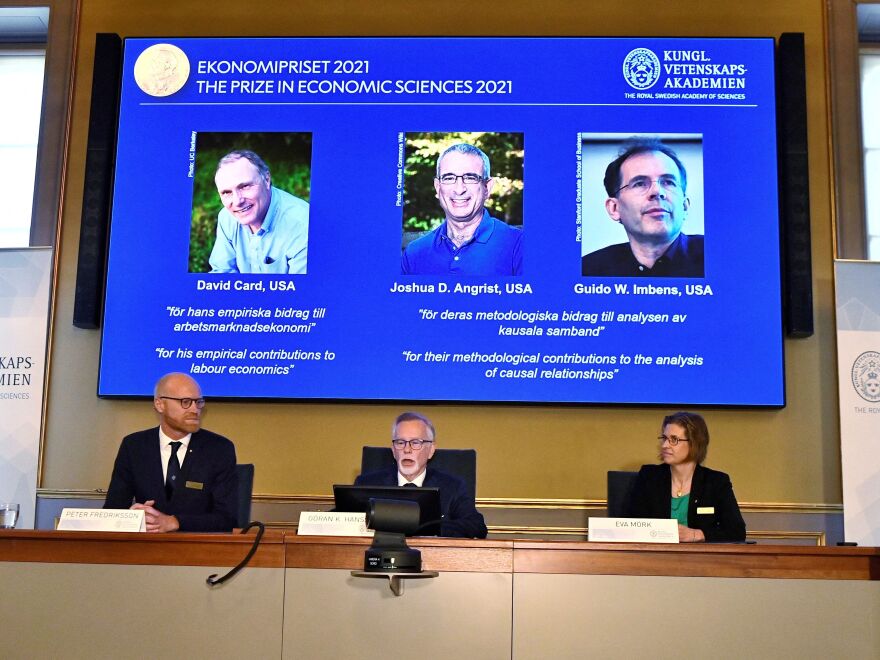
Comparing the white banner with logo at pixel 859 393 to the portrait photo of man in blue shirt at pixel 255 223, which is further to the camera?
Answer: the portrait photo of man in blue shirt at pixel 255 223

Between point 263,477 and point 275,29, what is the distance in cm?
234

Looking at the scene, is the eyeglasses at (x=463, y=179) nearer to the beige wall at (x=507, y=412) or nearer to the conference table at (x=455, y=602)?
the beige wall at (x=507, y=412)

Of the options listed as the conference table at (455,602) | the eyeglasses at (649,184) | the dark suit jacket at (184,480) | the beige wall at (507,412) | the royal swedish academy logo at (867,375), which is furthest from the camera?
the eyeglasses at (649,184)

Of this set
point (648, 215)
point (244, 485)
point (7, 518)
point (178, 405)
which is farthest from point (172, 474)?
point (648, 215)

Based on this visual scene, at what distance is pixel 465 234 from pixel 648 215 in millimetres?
914

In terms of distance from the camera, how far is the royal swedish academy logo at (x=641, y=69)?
5.12 metres

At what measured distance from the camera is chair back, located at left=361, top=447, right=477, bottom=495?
4113 mm

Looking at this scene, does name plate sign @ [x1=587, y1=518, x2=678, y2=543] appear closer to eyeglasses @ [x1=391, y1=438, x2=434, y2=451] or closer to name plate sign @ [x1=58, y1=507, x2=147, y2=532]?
eyeglasses @ [x1=391, y1=438, x2=434, y2=451]

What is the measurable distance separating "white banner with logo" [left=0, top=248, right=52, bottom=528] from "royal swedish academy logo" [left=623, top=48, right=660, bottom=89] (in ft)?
10.0

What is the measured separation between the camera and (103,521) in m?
3.03

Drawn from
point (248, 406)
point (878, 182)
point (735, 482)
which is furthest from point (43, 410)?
point (878, 182)

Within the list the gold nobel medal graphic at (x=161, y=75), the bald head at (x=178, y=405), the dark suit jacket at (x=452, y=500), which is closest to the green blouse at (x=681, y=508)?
the dark suit jacket at (x=452, y=500)

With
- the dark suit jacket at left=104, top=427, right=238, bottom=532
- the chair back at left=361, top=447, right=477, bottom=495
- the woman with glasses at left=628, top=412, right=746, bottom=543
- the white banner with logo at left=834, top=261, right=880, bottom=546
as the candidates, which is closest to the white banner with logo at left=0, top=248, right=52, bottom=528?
the dark suit jacket at left=104, top=427, right=238, bottom=532

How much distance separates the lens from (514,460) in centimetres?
494
